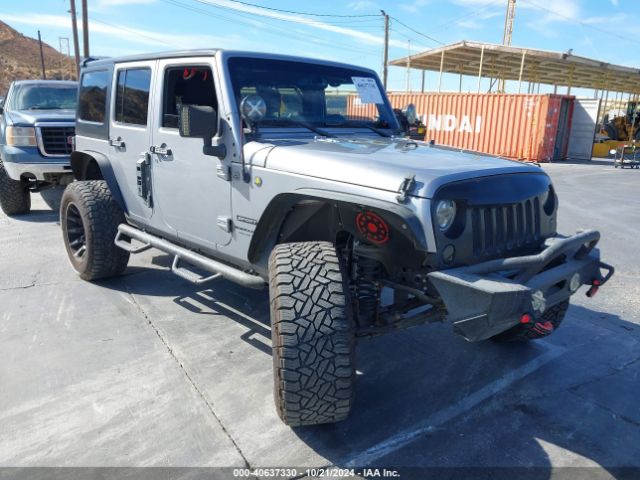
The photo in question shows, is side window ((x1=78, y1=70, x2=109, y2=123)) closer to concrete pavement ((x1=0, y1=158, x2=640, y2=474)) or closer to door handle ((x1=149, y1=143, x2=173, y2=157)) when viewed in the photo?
door handle ((x1=149, y1=143, x2=173, y2=157))

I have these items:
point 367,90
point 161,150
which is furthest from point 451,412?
point 161,150

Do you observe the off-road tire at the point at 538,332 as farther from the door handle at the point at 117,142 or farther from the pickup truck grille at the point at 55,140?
the pickup truck grille at the point at 55,140

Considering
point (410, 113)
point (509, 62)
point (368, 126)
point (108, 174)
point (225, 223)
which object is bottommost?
point (225, 223)

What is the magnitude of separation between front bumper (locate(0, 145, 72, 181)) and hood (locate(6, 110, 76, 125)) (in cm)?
39

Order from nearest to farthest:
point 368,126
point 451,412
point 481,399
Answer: point 451,412 → point 481,399 → point 368,126

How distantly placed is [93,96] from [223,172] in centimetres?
238

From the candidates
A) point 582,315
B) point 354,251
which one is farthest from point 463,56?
point 354,251

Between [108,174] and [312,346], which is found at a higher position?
[108,174]

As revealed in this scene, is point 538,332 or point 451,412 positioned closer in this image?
point 451,412

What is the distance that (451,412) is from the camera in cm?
295

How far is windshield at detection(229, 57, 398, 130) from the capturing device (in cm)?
340

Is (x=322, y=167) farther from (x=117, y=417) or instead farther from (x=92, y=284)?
(x=92, y=284)

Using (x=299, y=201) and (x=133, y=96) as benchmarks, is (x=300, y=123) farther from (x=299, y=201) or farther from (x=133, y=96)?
(x=133, y=96)

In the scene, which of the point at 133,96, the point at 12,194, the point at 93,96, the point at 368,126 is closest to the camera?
the point at 368,126
